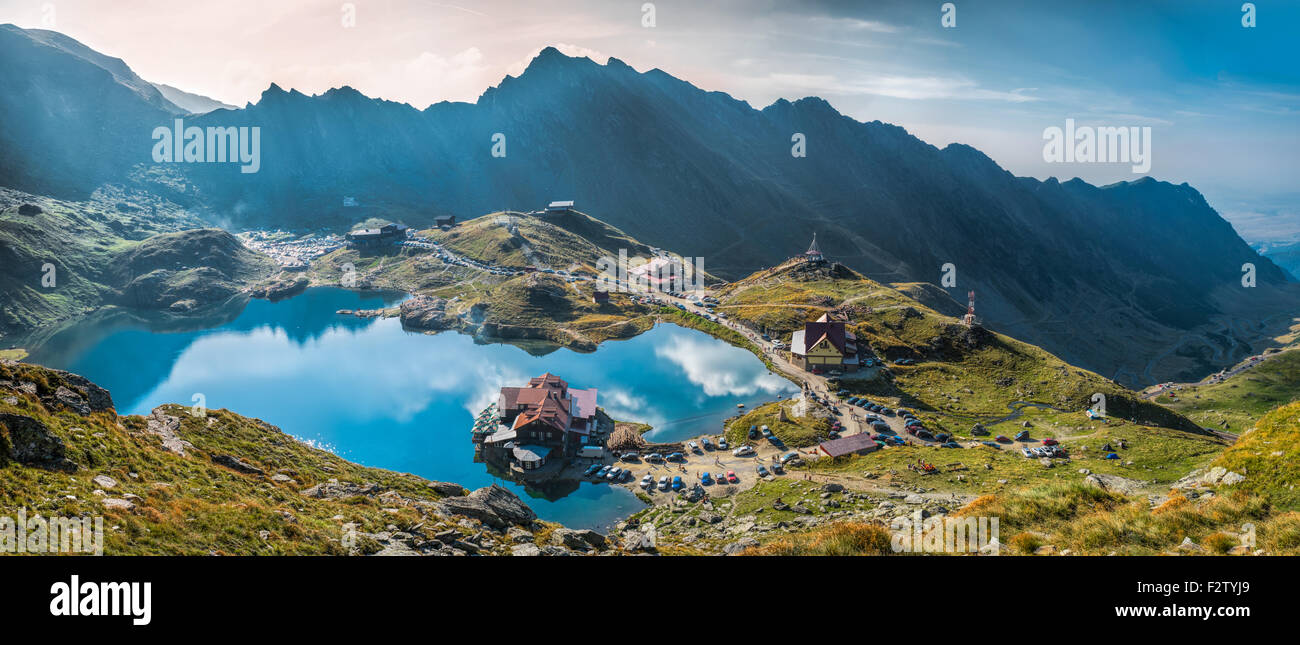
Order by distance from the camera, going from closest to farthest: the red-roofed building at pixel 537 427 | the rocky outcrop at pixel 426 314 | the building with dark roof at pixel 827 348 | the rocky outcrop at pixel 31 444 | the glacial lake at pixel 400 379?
the rocky outcrop at pixel 31 444
the red-roofed building at pixel 537 427
the glacial lake at pixel 400 379
the building with dark roof at pixel 827 348
the rocky outcrop at pixel 426 314

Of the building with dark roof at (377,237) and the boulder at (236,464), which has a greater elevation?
the building with dark roof at (377,237)

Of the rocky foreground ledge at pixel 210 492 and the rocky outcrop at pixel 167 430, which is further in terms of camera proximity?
the rocky outcrop at pixel 167 430

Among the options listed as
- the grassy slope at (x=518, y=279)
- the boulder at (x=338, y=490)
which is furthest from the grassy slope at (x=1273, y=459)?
the grassy slope at (x=518, y=279)

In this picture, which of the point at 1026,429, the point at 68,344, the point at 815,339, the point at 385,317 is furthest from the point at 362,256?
the point at 1026,429

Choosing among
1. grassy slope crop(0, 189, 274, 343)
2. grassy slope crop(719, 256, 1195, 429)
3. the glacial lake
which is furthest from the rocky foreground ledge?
grassy slope crop(0, 189, 274, 343)

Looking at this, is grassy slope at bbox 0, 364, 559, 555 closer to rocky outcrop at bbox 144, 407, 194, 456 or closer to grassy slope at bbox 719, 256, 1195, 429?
rocky outcrop at bbox 144, 407, 194, 456

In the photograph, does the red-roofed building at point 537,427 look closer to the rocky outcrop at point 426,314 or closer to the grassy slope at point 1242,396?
the rocky outcrop at point 426,314
